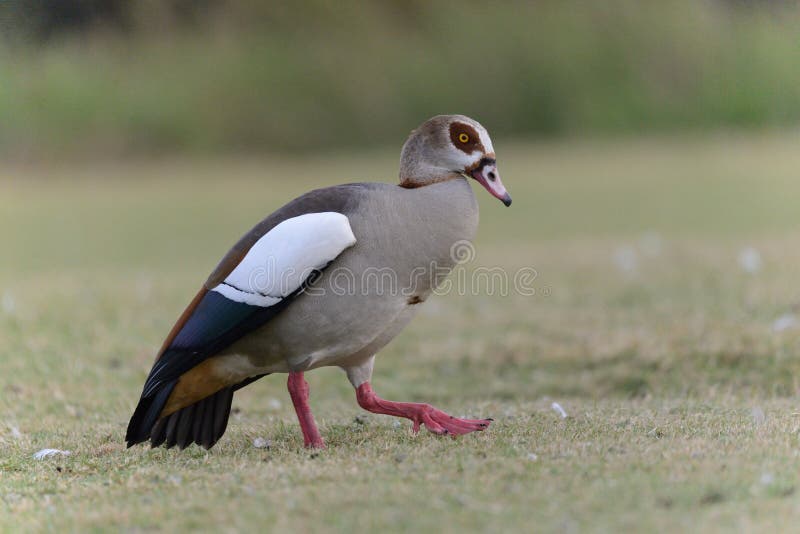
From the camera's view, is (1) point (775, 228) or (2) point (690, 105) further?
(2) point (690, 105)

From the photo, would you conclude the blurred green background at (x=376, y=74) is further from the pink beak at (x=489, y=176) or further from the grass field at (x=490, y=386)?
the pink beak at (x=489, y=176)

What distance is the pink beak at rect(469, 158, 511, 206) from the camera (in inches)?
151

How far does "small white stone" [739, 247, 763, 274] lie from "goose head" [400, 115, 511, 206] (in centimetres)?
406

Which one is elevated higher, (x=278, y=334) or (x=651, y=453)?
(x=278, y=334)

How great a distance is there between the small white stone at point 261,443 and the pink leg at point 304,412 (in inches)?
5.6

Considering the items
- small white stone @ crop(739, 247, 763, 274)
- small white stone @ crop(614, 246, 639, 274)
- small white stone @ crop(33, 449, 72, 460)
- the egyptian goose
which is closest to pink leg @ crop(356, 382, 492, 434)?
the egyptian goose

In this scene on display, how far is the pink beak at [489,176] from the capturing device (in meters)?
3.85

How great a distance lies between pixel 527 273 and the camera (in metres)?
8.27

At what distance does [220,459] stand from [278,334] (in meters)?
0.45

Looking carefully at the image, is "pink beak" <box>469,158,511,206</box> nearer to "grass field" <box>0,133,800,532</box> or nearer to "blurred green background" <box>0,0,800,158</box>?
"grass field" <box>0,133,800,532</box>

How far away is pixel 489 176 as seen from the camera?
3855 millimetres

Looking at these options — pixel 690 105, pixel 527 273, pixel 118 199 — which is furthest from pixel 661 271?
pixel 690 105

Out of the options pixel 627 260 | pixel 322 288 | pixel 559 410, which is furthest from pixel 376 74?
pixel 322 288

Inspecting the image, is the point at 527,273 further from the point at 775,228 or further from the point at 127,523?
the point at 127,523
